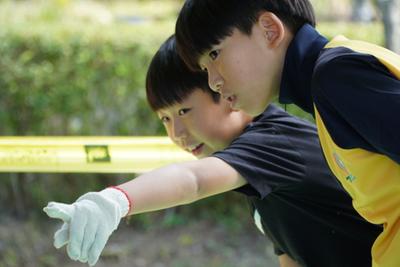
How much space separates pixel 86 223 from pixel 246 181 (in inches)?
23.1

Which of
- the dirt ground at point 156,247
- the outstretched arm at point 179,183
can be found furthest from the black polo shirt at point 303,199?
the dirt ground at point 156,247

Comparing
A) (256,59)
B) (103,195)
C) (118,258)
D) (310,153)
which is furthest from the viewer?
(118,258)

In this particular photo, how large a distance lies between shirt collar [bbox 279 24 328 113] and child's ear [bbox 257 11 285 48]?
39 millimetres

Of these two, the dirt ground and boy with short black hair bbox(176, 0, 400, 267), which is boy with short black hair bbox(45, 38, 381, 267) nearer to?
boy with short black hair bbox(176, 0, 400, 267)

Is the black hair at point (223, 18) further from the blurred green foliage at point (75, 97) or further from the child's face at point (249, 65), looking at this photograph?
the blurred green foliage at point (75, 97)

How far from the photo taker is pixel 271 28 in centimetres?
210

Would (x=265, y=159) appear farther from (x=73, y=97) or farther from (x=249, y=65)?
(x=73, y=97)

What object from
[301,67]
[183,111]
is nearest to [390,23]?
[183,111]

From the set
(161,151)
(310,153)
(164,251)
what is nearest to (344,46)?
(310,153)

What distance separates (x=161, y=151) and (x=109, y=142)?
0.75ft

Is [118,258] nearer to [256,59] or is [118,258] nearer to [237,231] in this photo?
[237,231]

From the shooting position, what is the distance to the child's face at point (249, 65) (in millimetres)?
2076

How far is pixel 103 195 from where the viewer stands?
1.78 m

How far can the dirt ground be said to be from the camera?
5059mm
